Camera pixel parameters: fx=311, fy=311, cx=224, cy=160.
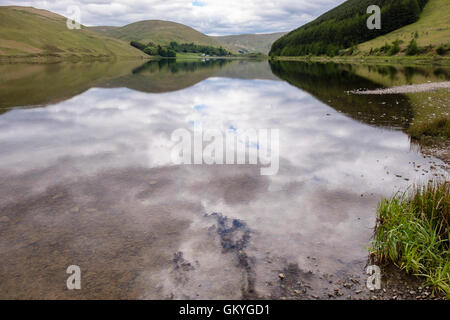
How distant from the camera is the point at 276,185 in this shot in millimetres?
14195

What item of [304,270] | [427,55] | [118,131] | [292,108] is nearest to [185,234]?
[304,270]

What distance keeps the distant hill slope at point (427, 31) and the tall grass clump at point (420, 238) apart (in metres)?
148

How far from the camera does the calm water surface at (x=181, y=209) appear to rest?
8188 mm

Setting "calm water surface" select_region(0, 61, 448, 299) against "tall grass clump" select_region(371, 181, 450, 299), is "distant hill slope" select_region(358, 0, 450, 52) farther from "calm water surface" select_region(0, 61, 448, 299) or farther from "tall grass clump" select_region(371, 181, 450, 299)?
"tall grass clump" select_region(371, 181, 450, 299)

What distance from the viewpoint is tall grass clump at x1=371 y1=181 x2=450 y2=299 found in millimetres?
7977

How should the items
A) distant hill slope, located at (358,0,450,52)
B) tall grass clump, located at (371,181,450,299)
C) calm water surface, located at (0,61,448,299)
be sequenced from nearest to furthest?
1. tall grass clump, located at (371,181,450,299)
2. calm water surface, located at (0,61,448,299)
3. distant hill slope, located at (358,0,450,52)

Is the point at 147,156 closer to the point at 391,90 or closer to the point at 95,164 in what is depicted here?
the point at 95,164

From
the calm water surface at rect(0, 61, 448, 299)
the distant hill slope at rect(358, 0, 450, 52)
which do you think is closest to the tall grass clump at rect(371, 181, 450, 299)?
the calm water surface at rect(0, 61, 448, 299)

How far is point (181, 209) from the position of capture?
11945 millimetres

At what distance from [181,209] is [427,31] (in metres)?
189

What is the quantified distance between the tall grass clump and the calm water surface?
886 millimetres

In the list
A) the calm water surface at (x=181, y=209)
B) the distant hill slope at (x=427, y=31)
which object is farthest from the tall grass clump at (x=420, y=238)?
the distant hill slope at (x=427, y=31)

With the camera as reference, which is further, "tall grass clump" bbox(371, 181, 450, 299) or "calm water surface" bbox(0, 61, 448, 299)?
"calm water surface" bbox(0, 61, 448, 299)

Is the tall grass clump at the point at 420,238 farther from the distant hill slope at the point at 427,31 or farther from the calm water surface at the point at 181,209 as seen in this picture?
the distant hill slope at the point at 427,31
